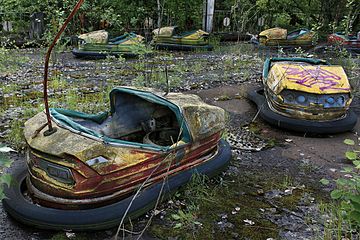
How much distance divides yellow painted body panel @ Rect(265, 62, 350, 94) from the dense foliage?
Answer: 4.85 meters

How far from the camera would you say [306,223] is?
6.88 feet

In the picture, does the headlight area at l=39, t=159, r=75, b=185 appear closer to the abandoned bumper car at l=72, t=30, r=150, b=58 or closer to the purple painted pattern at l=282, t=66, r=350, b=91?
the purple painted pattern at l=282, t=66, r=350, b=91

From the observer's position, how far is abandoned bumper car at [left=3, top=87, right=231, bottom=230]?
1.90 metres

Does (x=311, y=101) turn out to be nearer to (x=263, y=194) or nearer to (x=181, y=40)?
(x=263, y=194)

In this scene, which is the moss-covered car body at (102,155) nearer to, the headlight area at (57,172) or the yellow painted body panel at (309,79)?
the headlight area at (57,172)

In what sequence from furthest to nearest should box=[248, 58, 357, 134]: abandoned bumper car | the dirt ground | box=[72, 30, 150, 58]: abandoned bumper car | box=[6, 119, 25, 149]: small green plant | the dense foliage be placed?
the dense foliage
box=[72, 30, 150, 58]: abandoned bumper car
box=[248, 58, 357, 134]: abandoned bumper car
box=[6, 119, 25, 149]: small green plant
the dirt ground

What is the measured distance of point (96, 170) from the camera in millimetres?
1917

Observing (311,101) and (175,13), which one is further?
(175,13)

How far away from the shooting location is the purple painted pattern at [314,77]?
357cm

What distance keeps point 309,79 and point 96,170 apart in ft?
8.27

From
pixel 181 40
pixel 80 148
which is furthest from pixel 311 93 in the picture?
pixel 181 40

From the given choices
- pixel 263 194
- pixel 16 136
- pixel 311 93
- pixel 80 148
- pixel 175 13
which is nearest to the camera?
pixel 80 148

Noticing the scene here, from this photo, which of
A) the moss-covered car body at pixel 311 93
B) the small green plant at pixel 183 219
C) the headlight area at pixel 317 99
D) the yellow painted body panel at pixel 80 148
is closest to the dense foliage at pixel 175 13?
the moss-covered car body at pixel 311 93

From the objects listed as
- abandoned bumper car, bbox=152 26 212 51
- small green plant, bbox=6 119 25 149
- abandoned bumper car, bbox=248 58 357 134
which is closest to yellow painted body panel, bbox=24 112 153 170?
small green plant, bbox=6 119 25 149
